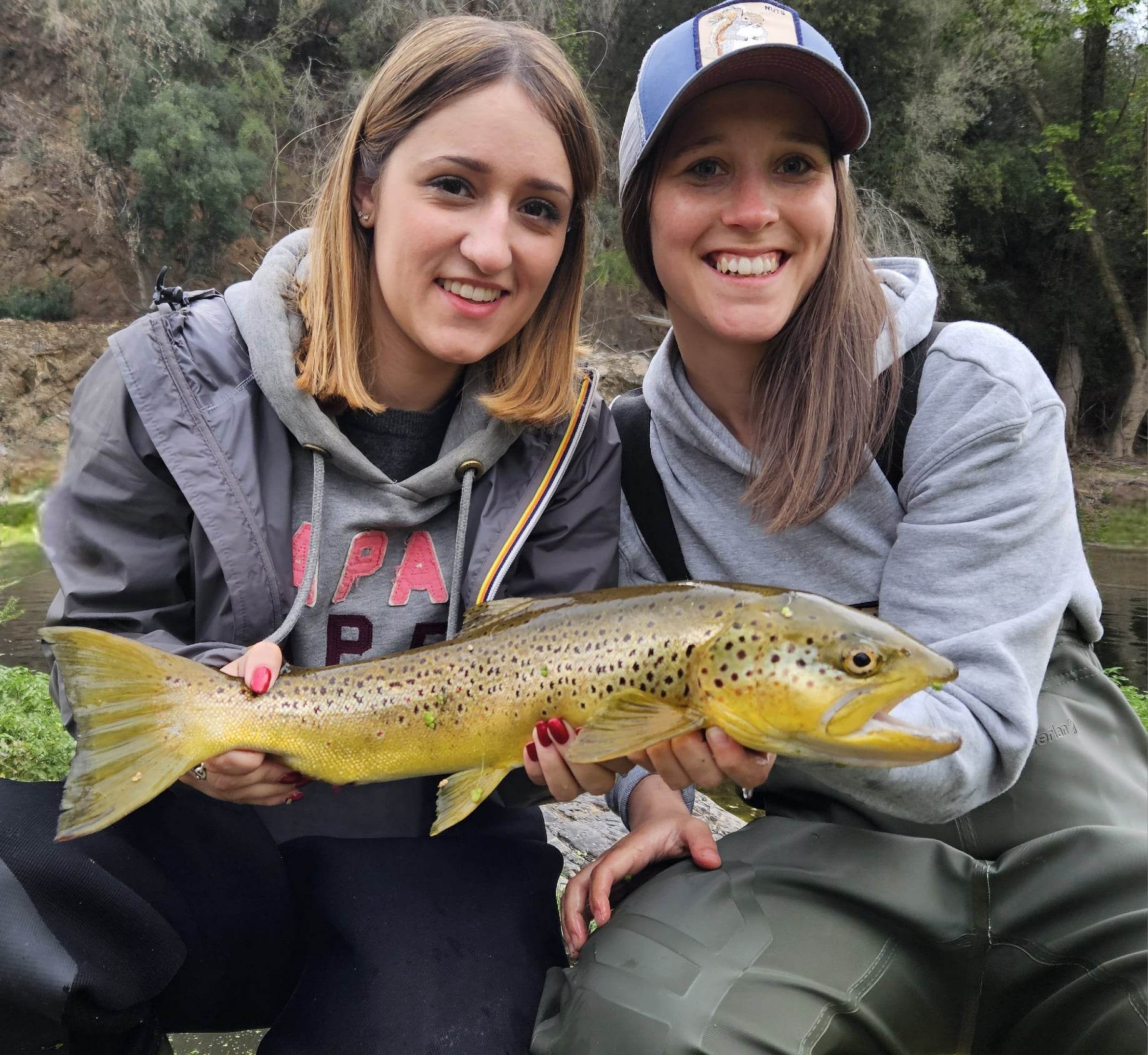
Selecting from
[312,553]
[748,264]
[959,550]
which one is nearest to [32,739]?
[312,553]

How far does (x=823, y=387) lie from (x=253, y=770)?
1.65 metres

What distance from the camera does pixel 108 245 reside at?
23.0m

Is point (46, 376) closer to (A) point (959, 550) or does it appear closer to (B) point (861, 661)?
(A) point (959, 550)

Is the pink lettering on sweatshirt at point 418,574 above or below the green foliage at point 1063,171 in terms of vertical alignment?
below

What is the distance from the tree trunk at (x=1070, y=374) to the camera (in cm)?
2309

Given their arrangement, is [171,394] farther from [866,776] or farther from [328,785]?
[866,776]

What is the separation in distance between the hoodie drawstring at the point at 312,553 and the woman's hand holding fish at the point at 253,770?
0.07 metres

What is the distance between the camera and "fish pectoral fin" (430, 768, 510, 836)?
2178 millimetres

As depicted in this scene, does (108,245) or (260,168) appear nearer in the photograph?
(260,168)

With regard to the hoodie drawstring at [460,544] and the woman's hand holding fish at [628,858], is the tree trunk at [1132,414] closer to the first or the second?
the woman's hand holding fish at [628,858]

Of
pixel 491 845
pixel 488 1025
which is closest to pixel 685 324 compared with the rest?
pixel 491 845

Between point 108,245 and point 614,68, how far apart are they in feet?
42.0

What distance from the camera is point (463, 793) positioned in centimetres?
220

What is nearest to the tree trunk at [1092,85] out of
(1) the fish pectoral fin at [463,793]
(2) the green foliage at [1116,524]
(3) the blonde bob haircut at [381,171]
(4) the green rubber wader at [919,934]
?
Answer: (2) the green foliage at [1116,524]
